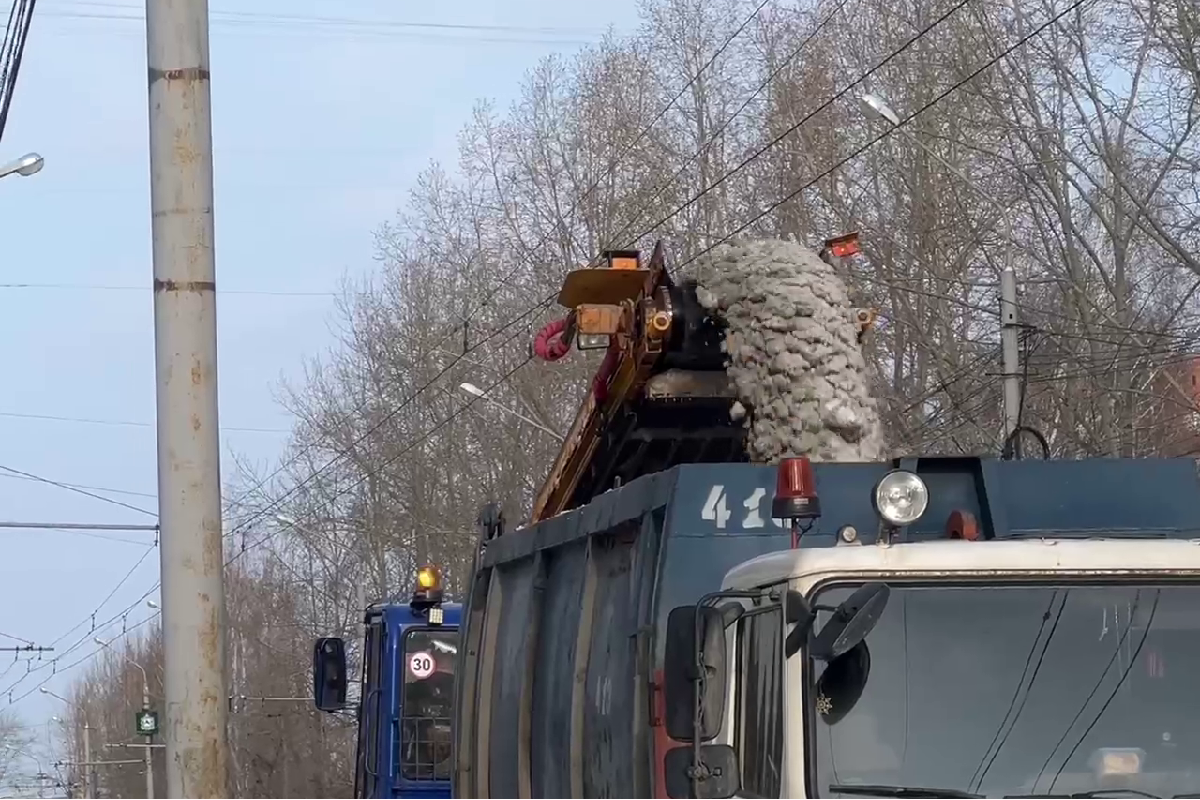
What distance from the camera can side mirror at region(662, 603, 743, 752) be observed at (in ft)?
14.9

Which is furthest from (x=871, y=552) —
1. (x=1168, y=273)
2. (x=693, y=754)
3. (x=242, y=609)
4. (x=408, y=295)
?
(x=242, y=609)

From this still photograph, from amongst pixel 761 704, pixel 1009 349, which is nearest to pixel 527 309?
pixel 1009 349

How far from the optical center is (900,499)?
5.02 m

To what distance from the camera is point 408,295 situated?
132 ft

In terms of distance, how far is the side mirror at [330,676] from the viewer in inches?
479

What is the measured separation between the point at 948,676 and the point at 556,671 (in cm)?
269

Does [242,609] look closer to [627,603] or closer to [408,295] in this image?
[408,295]

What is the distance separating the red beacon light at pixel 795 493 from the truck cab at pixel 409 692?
7146mm

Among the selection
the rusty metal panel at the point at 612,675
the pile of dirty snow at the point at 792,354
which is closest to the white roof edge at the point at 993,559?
the rusty metal panel at the point at 612,675

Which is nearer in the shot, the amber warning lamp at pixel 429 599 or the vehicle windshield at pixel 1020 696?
the vehicle windshield at pixel 1020 696

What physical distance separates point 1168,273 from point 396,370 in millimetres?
20559

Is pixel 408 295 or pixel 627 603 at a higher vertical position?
pixel 408 295

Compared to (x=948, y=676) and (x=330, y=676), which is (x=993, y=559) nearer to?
(x=948, y=676)

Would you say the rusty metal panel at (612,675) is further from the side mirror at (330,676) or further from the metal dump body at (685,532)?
the side mirror at (330,676)
